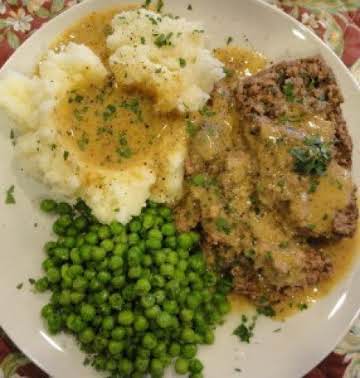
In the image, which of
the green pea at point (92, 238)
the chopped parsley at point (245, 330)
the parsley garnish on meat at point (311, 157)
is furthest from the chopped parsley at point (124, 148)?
the chopped parsley at point (245, 330)

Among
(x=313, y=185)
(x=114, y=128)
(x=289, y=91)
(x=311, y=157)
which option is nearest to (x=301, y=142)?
(x=311, y=157)

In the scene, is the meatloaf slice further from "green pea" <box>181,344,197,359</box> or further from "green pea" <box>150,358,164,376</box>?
"green pea" <box>150,358,164,376</box>

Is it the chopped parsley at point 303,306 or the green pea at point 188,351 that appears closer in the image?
the green pea at point 188,351

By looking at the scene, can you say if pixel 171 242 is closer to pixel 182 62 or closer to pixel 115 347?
pixel 115 347

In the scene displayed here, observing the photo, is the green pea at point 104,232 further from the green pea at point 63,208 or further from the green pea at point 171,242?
the green pea at point 171,242

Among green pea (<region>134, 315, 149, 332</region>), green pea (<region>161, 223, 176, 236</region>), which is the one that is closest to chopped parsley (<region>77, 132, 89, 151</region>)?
green pea (<region>161, 223, 176, 236</region>)

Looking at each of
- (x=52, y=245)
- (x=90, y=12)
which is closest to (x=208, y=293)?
(x=52, y=245)
